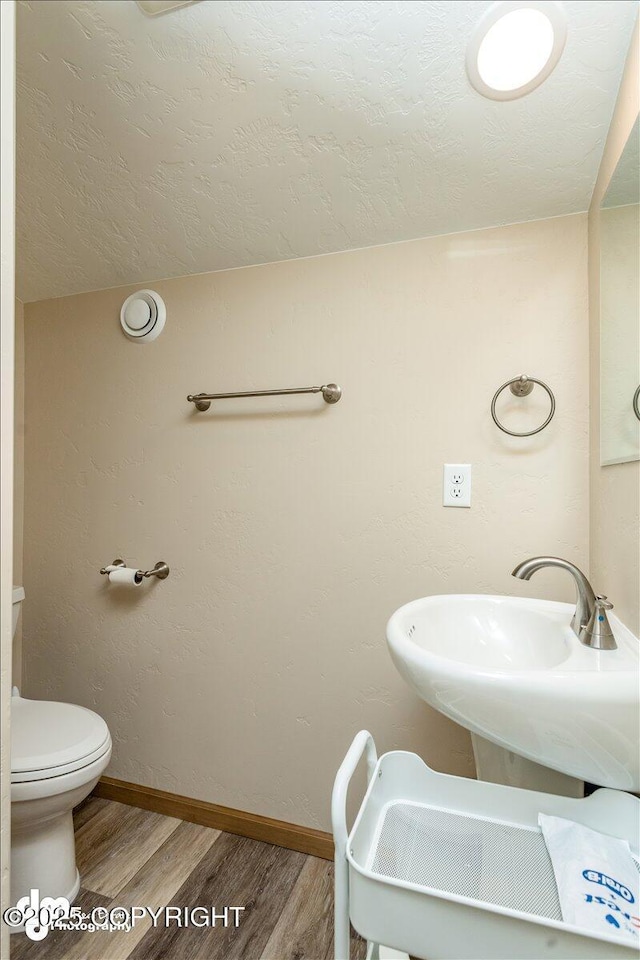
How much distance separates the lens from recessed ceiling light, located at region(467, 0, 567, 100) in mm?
938

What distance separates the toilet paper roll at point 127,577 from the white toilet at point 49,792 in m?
0.44

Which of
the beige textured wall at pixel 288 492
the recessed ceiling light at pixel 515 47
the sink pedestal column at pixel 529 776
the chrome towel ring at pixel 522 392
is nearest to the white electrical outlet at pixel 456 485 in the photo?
the beige textured wall at pixel 288 492

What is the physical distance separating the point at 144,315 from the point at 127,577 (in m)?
0.92

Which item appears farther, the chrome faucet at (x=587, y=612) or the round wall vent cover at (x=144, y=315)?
the round wall vent cover at (x=144, y=315)

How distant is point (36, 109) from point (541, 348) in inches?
55.1

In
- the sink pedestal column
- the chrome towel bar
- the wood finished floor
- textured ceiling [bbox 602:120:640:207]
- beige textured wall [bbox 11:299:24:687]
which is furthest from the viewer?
beige textured wall [bbox 11:299:24:687]

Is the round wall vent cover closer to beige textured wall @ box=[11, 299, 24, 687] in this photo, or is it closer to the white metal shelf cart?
beige textured wall @ box=[11, 299, 24, 687]

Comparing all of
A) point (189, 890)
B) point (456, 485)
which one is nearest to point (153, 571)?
point (189, 890)

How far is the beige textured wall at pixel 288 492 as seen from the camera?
4.61ft

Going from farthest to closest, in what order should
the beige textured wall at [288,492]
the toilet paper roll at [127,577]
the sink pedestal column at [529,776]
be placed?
1. the toilet paper roll at [127,577]
2. the beige textured wall at [288,492]
3. the sink pedestal column at [529,776]

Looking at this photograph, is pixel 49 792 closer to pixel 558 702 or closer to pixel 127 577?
pixel 127 577

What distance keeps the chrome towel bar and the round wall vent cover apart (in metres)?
0.30

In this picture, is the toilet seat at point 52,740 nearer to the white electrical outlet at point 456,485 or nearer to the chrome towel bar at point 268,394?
the chrome towel bar at point 268,394

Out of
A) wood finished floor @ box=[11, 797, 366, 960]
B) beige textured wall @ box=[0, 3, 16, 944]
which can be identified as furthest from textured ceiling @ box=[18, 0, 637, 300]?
wood finished floor @ box=[11, 797, 366, 960]
